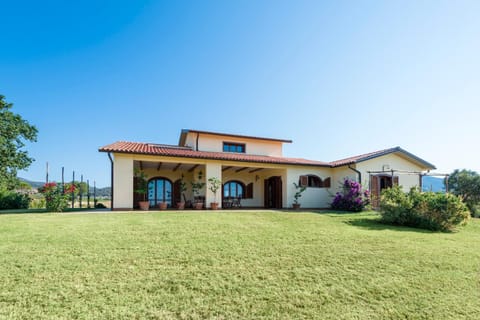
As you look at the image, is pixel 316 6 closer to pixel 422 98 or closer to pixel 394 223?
pixel 422 98

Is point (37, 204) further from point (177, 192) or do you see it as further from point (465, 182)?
point (465, 182)

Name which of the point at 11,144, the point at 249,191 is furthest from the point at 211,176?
the point at 11,144

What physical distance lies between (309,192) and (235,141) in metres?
6.13

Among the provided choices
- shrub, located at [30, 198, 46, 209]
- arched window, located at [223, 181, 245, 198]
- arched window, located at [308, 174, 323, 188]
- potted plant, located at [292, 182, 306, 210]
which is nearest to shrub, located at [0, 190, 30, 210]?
shrub, located at [30, 198, 46, 209]

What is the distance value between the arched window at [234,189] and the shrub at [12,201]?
532 inches

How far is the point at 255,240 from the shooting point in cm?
624

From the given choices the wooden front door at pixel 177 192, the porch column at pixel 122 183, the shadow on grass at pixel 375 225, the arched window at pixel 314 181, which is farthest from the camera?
the wooden front door at pixel 177 192

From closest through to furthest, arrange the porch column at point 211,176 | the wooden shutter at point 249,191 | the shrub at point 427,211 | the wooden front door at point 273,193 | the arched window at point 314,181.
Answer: the shrub at point 427,211
the porch column at point 211,176
the arched window at point 314,181
the wooden front door at point 273,193
the wooden shutter at point 249,191

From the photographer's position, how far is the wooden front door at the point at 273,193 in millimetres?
15805

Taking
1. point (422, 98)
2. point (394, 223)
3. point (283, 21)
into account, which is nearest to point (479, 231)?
point (394, 223)

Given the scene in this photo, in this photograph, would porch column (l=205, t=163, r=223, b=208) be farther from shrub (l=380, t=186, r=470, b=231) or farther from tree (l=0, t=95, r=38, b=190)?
tree (l=0, t=95, r=38, b=190)

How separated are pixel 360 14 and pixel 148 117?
12858 mm

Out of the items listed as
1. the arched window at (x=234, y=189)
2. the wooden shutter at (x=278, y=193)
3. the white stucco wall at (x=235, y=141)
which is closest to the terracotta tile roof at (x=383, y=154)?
the wooden shutter at (x=278, y=193)

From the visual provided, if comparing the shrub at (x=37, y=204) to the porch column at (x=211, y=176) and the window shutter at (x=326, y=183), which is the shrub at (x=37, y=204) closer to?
the porch column at (x=211, y=176)
